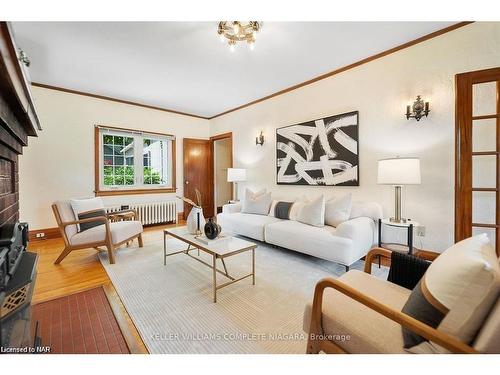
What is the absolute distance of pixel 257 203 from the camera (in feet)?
12.6

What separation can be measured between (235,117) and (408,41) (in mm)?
3279

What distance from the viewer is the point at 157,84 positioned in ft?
11.8

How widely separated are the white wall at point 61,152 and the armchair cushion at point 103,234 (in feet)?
5.33

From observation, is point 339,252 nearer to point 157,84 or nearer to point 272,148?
point 272,148

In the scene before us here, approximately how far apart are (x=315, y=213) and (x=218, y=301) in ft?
5.52

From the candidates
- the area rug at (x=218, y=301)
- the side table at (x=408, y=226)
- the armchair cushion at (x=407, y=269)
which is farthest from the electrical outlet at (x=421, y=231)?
the armchair cushion at (x=407, y=269)

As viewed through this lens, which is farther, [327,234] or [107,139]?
[107,139]

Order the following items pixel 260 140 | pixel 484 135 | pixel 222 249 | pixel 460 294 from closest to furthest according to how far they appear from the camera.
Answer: pixel 460 294, pixel 222 249, pixel 484 135, pixel 260 140

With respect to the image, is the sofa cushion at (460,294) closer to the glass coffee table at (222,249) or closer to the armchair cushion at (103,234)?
the glass coffee table at (222,249)

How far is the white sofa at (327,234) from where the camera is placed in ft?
7.71

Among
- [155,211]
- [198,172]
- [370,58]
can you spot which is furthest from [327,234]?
[198,172]

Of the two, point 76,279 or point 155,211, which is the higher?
point 155,211

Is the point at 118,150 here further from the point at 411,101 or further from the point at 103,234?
the point at 411,101
